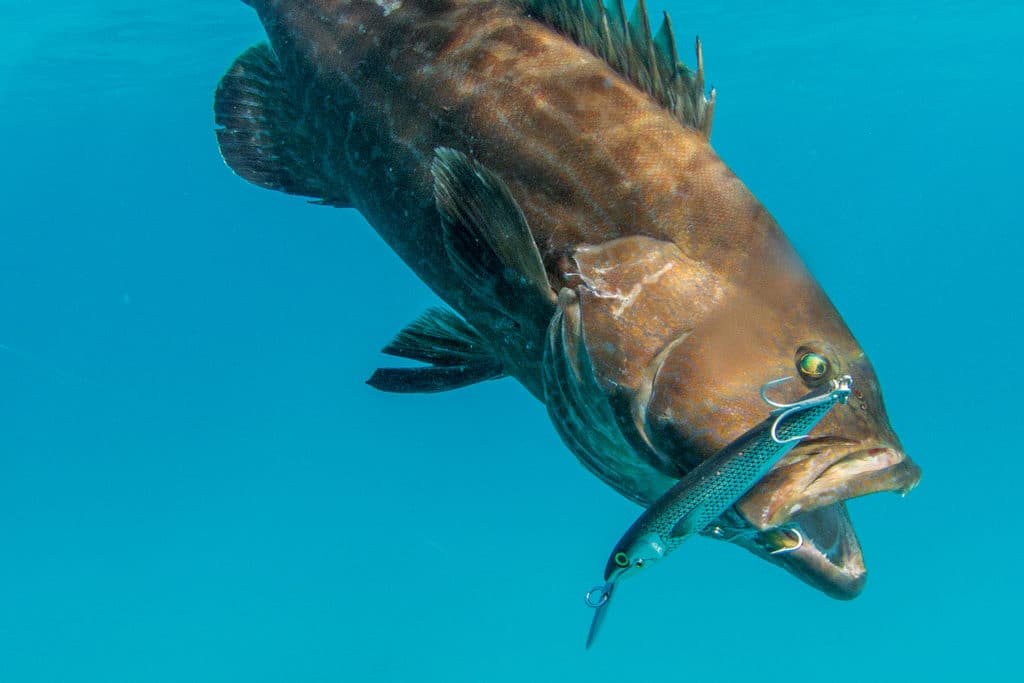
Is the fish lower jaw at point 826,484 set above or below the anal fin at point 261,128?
below

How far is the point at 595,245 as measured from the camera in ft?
9.68

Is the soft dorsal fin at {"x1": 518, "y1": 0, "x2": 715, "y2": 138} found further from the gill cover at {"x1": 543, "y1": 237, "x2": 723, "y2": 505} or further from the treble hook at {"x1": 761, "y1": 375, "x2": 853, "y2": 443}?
the treble hook at {"x1": 761, "y1": 375, "x2": 853, "y2": 443}

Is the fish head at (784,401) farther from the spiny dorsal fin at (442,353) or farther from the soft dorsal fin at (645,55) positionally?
the spiny dorsal fin at (442,353)

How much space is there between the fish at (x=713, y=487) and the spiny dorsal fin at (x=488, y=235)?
1021mm

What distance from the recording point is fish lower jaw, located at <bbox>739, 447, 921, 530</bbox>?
2258 mm

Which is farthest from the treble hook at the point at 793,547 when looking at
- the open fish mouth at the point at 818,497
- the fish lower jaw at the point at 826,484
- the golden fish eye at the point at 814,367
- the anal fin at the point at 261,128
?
the anal fin at the point at 261,128

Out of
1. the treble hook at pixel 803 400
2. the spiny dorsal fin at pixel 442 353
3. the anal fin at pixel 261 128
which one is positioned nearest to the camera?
the treble hook at pixel 803 400

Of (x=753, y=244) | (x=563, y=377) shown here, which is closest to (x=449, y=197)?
(x=563, y=377)

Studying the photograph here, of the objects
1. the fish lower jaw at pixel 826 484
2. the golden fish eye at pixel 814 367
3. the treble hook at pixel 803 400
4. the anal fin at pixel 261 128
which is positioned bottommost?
the fish lower jaw at pixel 826 484

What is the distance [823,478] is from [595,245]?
1.16m

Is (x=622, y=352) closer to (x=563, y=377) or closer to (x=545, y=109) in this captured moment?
(x=563, y=377)

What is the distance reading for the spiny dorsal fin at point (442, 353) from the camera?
3.81 metres

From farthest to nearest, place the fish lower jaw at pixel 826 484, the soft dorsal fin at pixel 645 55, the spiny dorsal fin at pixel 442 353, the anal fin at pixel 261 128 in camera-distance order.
A: the anal fin at pixel 261 128
the spiny dorsal fin at pixel 442 353
the soft dorsal fin at pixel 645 55
the fish lower jaw at pixel 826 484

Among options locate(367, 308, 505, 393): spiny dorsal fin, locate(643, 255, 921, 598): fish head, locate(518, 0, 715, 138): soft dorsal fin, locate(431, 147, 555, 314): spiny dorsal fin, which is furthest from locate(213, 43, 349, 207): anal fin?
locate(643, 255, 921, 598): fish head
